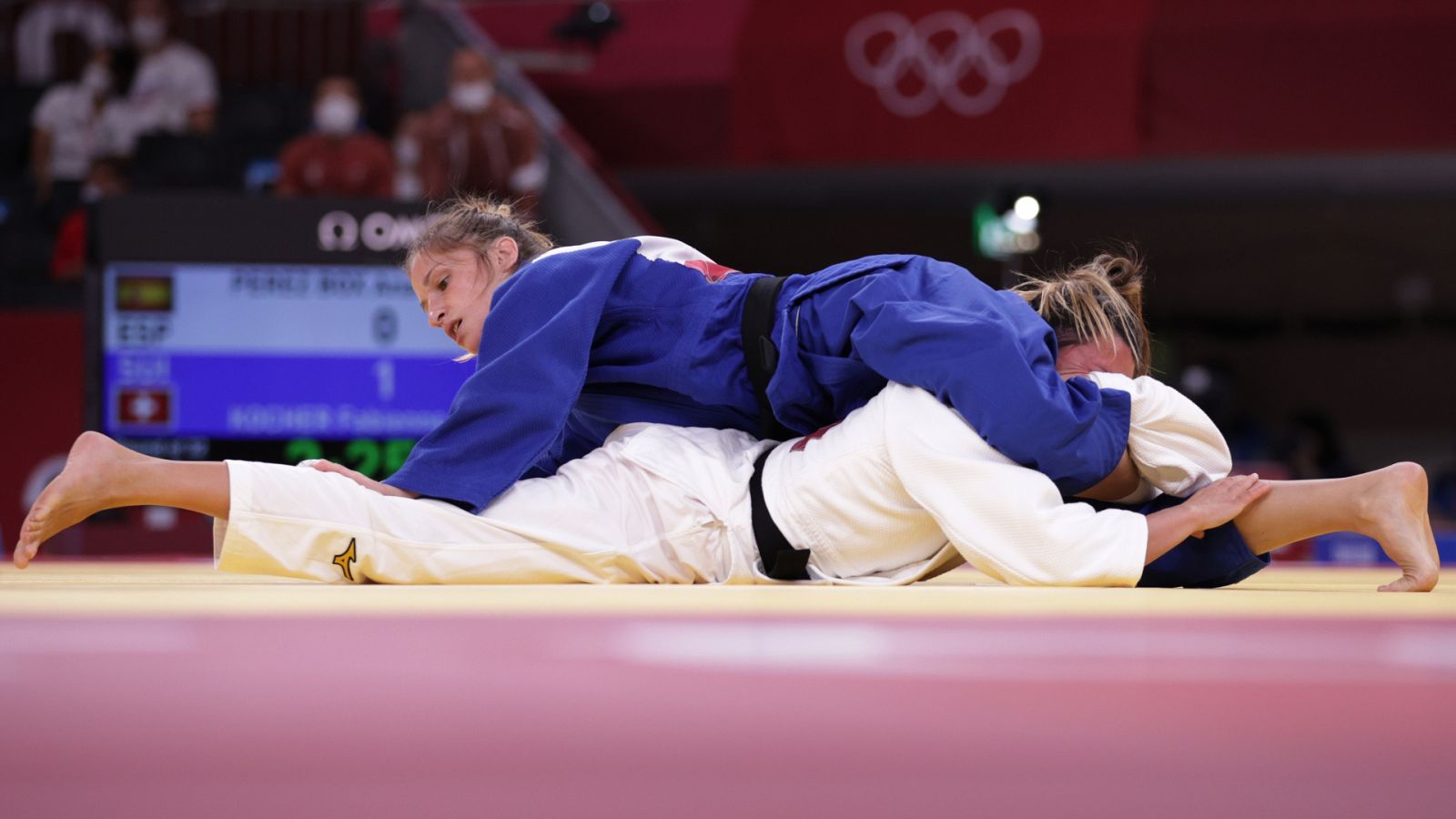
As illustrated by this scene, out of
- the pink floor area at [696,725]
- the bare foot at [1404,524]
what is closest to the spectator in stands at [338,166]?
the bare foot at [1404,524]

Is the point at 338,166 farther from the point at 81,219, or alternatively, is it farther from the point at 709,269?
the point at 709,269

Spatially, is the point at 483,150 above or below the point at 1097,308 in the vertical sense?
above

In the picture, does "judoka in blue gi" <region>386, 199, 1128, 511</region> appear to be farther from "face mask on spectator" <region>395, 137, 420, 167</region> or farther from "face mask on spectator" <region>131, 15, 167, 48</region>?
"face mask on spectator" <region>131, 15, 167, 48</region>

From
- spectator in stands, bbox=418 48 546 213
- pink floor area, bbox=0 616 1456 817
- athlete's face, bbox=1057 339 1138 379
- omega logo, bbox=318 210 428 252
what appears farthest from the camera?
spectator in stands, bbox=418 48 546 213

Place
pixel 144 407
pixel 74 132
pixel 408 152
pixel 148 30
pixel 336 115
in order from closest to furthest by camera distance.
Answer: pixel 144 407, pixel 408 152, pixel 336 115, pixel 74 132, pixel 148 30

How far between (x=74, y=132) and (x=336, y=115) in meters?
1.92

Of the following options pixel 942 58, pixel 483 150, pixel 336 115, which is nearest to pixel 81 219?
pixel 336 115

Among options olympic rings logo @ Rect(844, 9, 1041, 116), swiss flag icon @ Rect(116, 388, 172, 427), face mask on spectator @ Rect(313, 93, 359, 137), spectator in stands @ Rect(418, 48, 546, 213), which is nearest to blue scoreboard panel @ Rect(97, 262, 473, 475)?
swiss flag icon @ Rect(116, 388, 172, 427)

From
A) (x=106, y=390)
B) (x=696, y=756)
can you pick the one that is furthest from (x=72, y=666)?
(x=106, y=390)

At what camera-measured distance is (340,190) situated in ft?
16.0

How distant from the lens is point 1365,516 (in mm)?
1593

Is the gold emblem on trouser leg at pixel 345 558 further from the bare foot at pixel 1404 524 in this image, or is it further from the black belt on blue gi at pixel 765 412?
the bare foot at pixel 1404 524

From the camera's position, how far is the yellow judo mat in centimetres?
107

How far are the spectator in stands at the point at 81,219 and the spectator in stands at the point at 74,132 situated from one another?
0.11m
